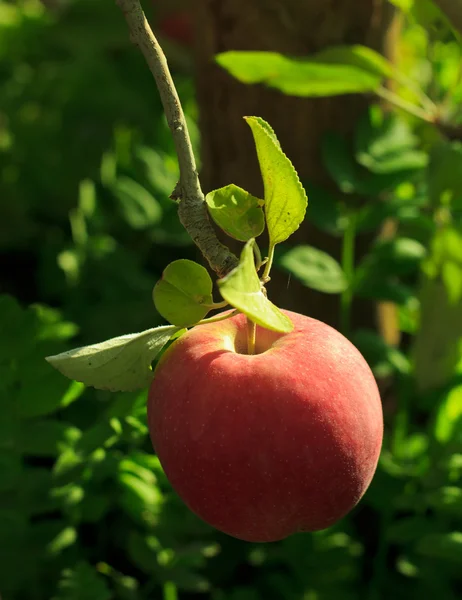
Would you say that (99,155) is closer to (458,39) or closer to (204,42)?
(204,42)

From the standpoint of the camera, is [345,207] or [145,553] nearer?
[145,553]

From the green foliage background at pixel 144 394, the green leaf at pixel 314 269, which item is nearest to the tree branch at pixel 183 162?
the green foliage background at pixel 144 394

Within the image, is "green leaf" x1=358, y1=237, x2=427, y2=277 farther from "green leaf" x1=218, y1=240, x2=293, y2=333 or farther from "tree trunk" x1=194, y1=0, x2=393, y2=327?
"green leaf" x1=218, y1=240, x2=293, y2=333

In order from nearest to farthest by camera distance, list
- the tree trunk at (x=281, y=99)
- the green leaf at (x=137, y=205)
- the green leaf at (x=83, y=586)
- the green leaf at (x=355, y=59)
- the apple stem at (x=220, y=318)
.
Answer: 1. the apple stem at (x=220, y=318)
2. the green leaf at (x=83, y=586)
3. the green leaf at (x=355, y=59)
4. the tree trunk at (x=281, y=99)
5. the green leaf at (x=137, y=205)

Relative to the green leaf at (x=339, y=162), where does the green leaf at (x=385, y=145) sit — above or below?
above

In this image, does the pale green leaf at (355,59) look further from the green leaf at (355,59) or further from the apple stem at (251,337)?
the apple stem at (251,337)

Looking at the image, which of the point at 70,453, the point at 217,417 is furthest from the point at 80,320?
the point at 217,417

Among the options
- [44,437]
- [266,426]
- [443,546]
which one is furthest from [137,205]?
[266,426]
